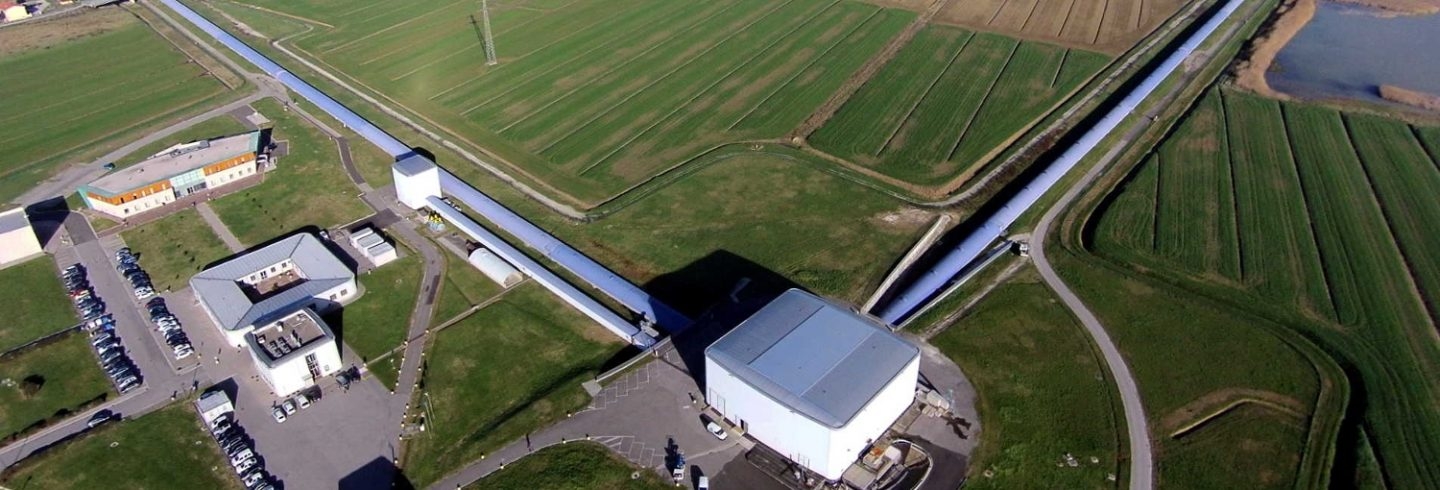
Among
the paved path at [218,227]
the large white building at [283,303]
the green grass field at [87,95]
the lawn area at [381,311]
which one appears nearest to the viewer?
the large white building at [283,303]

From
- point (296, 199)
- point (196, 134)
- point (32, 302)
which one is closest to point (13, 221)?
point (32, 302)

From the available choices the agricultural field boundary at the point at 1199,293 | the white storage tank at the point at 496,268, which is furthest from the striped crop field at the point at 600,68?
the agricultural field boundary at the point at 1199,293

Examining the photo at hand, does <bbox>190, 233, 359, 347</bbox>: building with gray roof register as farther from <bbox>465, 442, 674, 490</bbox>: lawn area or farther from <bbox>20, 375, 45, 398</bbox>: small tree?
<bbox>465, 442, 674, 490</bbox>: lawn area

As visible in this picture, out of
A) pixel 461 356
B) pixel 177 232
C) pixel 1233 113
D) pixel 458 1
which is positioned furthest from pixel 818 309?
pixel 458 1

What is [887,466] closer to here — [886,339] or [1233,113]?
[886,339]

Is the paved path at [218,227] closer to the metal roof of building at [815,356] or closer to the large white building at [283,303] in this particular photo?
the large white building at [283,303]

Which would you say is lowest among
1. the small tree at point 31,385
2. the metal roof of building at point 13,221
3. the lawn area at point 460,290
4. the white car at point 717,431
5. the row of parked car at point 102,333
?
the small tree at point 31,385

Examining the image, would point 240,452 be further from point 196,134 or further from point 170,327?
point 196,134

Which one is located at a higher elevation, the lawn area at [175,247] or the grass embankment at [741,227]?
the grass embankment at [741,227]
